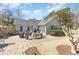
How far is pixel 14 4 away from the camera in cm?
181

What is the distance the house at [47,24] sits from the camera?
1806mm

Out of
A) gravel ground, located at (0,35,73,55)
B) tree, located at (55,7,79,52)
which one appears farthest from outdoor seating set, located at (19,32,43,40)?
tree, located at (55,7,79,52)

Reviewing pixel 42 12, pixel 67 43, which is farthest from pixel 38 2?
pixel 67 43

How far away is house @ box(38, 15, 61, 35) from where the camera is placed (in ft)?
5.92

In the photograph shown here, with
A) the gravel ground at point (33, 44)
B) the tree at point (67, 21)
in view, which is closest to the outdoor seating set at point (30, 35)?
the gravel ground at point (33, 44)

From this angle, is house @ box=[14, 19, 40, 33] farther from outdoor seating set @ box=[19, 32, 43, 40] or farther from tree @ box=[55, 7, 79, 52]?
tree @ box=[55, 7, 79, 52]

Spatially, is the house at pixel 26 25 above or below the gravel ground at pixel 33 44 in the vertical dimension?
above

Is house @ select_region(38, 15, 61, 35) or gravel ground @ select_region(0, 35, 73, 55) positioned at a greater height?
house @ select_region(38, 15, 61, 35)

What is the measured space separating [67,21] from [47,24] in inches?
7.8

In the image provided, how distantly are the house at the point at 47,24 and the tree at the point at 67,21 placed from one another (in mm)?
52

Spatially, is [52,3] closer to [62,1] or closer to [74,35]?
[62,1]

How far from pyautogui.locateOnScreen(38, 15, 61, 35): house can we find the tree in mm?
52

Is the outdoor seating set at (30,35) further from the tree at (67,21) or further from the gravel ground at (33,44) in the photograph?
the tree at (67,21)

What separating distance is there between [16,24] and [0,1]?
10.5 inches
